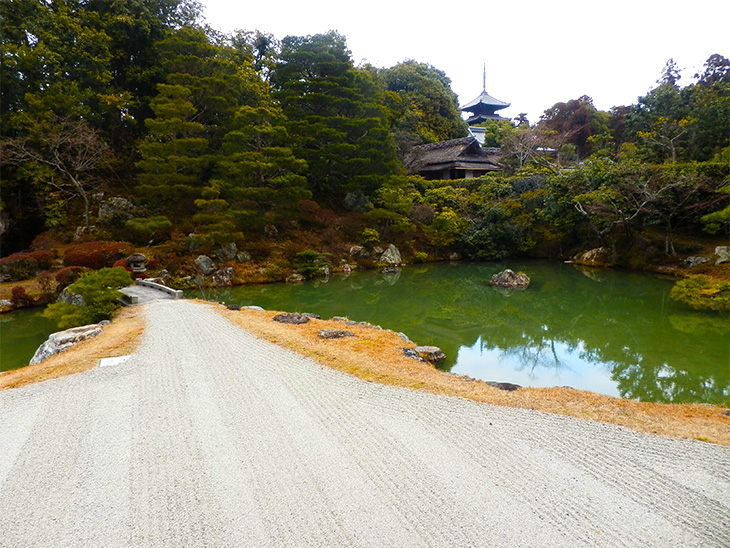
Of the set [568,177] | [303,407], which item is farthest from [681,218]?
[303,407]

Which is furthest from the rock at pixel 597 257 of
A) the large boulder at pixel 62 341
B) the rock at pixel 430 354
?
the large boulder at pixel 62 341

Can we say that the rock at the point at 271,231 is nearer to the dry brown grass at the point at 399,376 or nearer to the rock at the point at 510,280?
the rock at the point at 510,280

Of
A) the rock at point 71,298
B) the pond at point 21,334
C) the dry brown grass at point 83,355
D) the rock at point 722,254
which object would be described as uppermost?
the rock at point 71,298

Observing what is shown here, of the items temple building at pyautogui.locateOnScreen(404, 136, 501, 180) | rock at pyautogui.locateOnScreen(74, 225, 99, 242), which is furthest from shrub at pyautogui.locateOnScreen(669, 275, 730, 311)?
rock at pyautogui.locateOnScreen(74, 225, 99, 242)

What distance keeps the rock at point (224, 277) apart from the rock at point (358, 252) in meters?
5.96

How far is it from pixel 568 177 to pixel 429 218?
6.63 meters

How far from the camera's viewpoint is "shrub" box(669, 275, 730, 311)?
1006cm

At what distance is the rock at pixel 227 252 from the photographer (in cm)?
1625

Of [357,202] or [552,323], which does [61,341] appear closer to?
[552,323]

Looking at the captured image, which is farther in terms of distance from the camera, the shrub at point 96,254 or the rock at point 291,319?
the shrub at point 96,254

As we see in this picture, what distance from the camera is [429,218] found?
21312 millimetres

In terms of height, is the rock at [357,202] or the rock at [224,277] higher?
the rock at [357,202]

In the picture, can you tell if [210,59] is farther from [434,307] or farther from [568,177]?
[568,177]

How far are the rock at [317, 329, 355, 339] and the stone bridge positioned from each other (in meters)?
5.84
